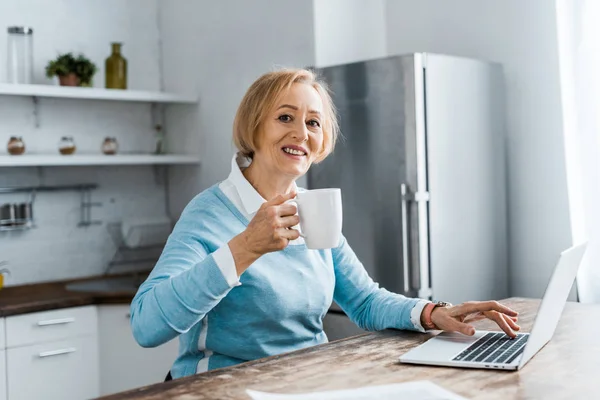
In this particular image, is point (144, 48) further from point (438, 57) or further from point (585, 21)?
point (585, 21)

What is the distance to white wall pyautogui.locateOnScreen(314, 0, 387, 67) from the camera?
340 cm

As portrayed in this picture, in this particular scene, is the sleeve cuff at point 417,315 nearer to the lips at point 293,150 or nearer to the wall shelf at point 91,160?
the lips at point 293,150

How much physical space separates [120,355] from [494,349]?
211 centimetres

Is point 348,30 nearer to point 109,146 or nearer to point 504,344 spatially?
point 109,146

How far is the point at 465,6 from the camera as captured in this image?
3.40m

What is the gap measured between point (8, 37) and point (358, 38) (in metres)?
1.60

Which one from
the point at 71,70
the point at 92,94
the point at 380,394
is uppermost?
the point at 71,70

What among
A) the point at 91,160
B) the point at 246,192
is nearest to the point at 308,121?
the point at 246,192

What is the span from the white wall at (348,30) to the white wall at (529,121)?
1.31 ft

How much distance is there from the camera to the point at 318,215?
4.75ft

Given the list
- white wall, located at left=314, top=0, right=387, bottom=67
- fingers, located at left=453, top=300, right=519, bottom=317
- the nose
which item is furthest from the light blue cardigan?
white wall, located at left=314, top=0, right=387, bottom=67

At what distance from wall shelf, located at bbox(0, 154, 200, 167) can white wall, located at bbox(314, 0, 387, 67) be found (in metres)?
0.98

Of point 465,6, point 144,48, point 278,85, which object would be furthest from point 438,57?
point 144,48

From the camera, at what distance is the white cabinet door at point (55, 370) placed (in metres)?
2.99
